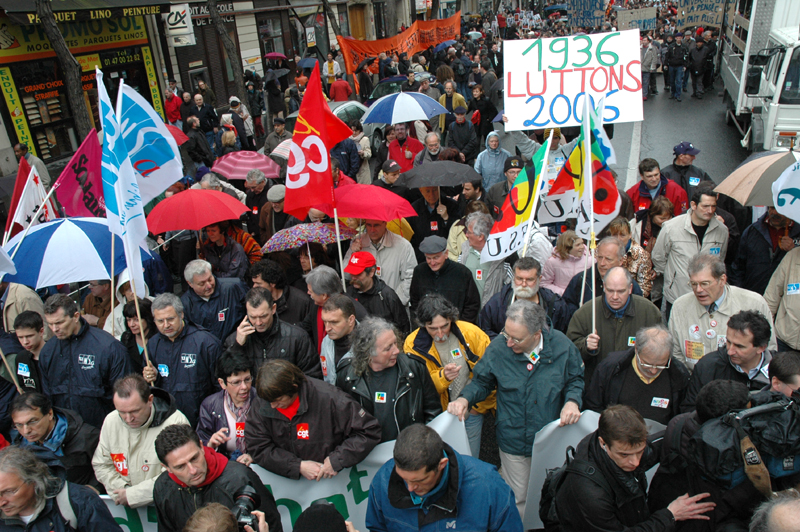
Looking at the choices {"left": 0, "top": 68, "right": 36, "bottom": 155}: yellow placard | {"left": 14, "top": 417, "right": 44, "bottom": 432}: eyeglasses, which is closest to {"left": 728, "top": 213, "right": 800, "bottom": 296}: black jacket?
{"left": 14, "top": 417, "right": 44, "bottom": 432}: eyeglasses

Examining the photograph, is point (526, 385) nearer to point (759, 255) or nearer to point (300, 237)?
point (300, 237)

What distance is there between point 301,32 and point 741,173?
89.2 ft

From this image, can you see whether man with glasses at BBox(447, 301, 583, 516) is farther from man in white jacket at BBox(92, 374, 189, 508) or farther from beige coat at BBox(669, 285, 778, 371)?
man in white jacket at BBox(92, 374, 189, 508)

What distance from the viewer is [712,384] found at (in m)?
2.97

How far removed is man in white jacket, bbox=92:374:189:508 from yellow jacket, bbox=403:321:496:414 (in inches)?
60.0

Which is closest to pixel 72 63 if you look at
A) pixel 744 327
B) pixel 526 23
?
pixel 744 327

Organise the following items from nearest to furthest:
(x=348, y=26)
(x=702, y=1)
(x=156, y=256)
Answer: (x=156, y=256) < (x=702, y=1) < (x=348, y=26)

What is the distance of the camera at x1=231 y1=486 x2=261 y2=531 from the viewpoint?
108 inches

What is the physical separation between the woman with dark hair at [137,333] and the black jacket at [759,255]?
4996 millimetres

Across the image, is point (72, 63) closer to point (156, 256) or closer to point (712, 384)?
point (156, 256)

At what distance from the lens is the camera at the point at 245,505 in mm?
2738

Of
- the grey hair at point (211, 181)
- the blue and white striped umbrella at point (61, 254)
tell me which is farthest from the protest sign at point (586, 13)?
the blue and white striped umbrella at point (61, 254)

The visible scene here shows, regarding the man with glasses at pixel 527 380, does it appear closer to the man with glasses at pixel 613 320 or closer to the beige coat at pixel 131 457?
the man with glasses at pixel 613 320

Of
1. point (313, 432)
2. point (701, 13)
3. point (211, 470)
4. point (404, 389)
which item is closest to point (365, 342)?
point (404, 389)
